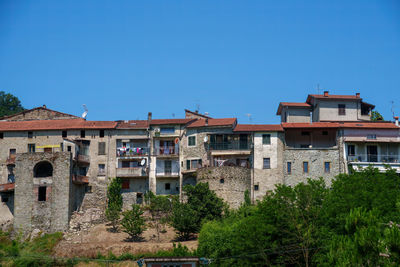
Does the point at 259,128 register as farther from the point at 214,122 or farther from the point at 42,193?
the point at 42,193

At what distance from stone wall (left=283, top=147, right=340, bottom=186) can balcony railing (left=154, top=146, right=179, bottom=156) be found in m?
12.4

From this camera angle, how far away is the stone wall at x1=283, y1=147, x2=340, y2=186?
218 feet

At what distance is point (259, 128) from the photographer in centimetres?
6806

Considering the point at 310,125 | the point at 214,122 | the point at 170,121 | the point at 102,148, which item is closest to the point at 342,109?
the point at 310,125

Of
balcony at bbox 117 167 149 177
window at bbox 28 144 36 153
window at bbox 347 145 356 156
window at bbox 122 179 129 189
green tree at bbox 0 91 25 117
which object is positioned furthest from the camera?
green tree at bbox 0 91 25 117

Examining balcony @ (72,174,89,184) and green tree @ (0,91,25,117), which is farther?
green tree @ (0,91,25,117)

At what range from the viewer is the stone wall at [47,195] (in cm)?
6519

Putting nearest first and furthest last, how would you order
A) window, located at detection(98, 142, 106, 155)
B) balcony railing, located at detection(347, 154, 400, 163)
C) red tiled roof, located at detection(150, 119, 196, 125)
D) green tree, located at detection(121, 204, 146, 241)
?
1. green tree, located at detection(121, 204, 146, 241)
2. balcony railing, located at detection(347, 154, 400, 163)
3. window, located at detection(98, 142, 106, 155)
4. red tiled roof, located at detection(150, 119, 196, 125)

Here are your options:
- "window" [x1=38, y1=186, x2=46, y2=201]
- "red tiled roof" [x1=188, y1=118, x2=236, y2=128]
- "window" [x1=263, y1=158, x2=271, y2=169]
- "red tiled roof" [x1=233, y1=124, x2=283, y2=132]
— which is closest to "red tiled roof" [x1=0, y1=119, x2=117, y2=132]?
"window" [x1=38, y1=186, x2=46, y2=201]

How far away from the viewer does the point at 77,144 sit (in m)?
69.8

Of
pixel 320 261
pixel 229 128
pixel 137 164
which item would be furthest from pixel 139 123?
pixel 320 261

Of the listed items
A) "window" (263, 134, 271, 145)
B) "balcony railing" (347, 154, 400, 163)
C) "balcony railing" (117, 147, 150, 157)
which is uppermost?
"window" (263, 134, 271, 145)

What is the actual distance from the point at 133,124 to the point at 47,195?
13.2 m

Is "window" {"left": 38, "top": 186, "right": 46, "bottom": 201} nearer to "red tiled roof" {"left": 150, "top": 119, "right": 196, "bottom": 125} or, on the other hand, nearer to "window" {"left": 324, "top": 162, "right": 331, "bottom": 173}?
"red tiled roof" {"left": 150, "top": 119, "right": 196, "bottom": 125}
